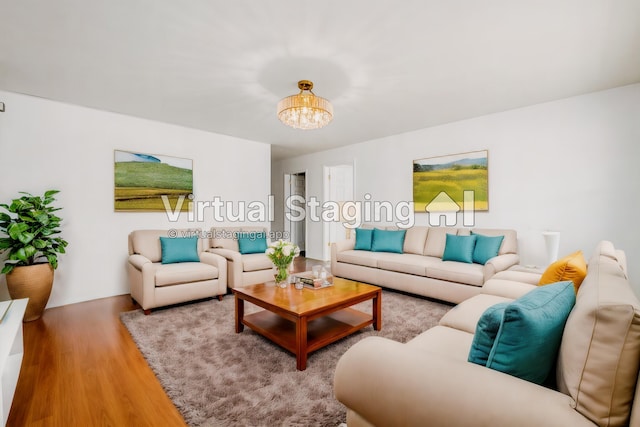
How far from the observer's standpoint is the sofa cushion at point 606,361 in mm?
695

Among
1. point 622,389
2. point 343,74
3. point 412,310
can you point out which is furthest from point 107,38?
point 412,310

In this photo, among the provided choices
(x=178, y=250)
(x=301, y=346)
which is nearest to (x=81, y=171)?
(x=178, y=250)

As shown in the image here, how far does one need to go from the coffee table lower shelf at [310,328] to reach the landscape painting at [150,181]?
2586 mm

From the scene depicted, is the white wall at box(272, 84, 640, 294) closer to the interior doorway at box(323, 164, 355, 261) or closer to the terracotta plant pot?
the interior doorway at box(323, 164, 355, 261)

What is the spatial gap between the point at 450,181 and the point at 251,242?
10.2 ft

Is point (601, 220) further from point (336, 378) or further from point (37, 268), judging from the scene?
point (37, 268)

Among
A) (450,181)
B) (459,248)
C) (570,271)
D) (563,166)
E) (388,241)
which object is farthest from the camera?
(388,241)

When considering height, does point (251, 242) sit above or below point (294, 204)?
below

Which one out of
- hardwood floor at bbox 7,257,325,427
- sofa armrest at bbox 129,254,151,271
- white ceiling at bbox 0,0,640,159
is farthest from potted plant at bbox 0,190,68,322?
white ceiling at bbox 0,0,640,159

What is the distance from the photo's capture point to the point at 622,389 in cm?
70

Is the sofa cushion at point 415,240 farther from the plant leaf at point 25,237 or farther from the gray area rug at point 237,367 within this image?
the plant leaf at point 25,237

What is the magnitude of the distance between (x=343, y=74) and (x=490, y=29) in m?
1.21

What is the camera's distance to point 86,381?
1875 mm

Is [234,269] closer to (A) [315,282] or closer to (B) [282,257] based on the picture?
(B) [282,257]
